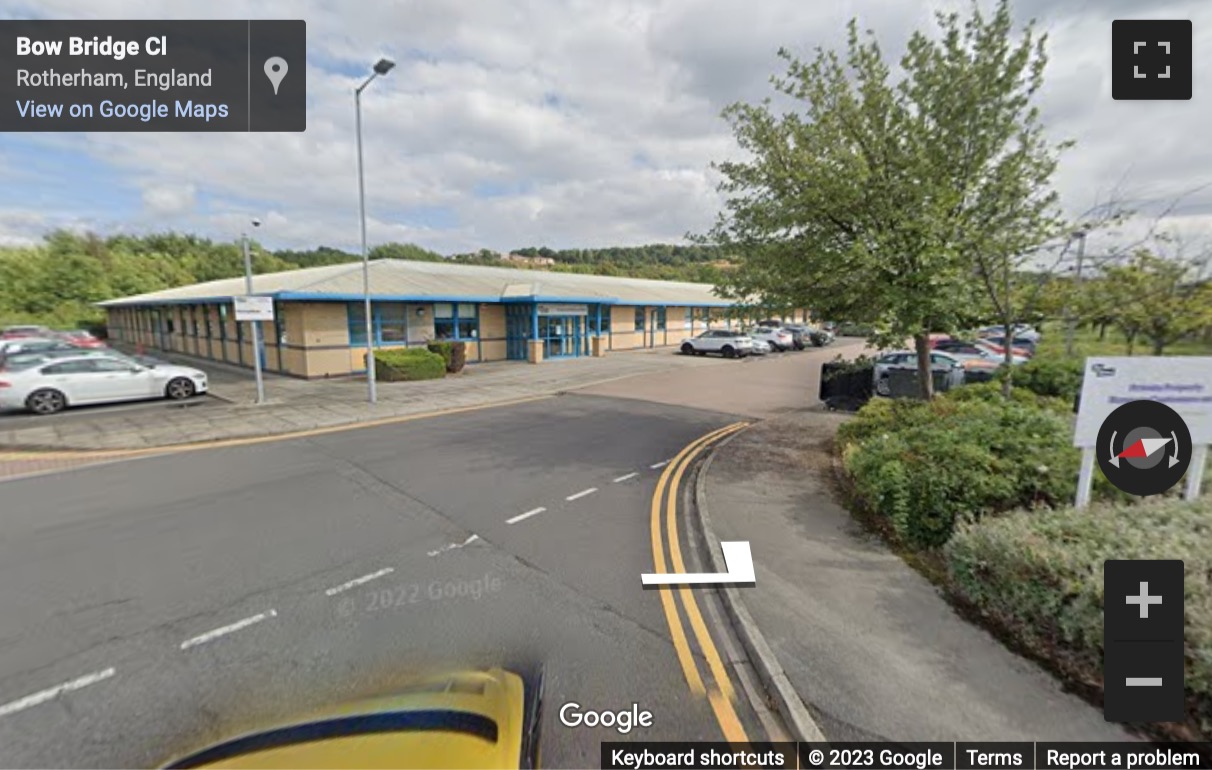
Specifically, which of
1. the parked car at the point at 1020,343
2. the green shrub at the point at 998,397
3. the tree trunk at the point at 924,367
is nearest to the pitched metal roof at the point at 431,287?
the tree trunk at the point at 924,367

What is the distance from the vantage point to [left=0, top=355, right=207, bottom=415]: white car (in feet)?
→ 38.0

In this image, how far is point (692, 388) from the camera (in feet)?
53.6

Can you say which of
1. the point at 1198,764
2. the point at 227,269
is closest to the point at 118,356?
the point at 1198,764

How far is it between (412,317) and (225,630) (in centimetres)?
1803

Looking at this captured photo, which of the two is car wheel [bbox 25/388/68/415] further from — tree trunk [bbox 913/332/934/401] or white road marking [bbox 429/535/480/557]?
tree trunk [bbox 913/332/934/401]

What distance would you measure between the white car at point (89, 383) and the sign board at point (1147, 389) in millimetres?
18171

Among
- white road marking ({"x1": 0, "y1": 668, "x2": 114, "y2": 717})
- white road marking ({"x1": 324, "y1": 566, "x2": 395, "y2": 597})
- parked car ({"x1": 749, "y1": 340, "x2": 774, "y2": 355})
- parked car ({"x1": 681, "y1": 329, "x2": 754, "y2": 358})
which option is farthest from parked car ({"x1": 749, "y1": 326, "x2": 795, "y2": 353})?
white road marking ({"x1": 0, "y1": 668, "x2": 114, "y2": 717})

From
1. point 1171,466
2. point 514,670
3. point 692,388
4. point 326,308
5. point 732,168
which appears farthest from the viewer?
point 326,308

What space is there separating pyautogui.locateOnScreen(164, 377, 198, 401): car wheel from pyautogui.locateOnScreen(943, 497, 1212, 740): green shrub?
678 inches

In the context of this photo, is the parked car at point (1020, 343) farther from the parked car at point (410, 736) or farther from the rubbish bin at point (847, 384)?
the parked car at point (410, 736)

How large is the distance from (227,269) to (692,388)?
72.4 metres

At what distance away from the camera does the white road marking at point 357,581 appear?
409 cm

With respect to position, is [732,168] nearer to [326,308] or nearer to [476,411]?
[476,411]

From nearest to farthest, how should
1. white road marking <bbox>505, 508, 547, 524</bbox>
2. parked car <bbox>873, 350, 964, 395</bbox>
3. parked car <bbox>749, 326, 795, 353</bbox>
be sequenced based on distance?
white road marking <bbox>505, 508, 547, 524</bbox> → parked car <bbox>873, 350, 964, 395</bbox> → parked car <bbox>749, 326, 795, 353</bbox>
